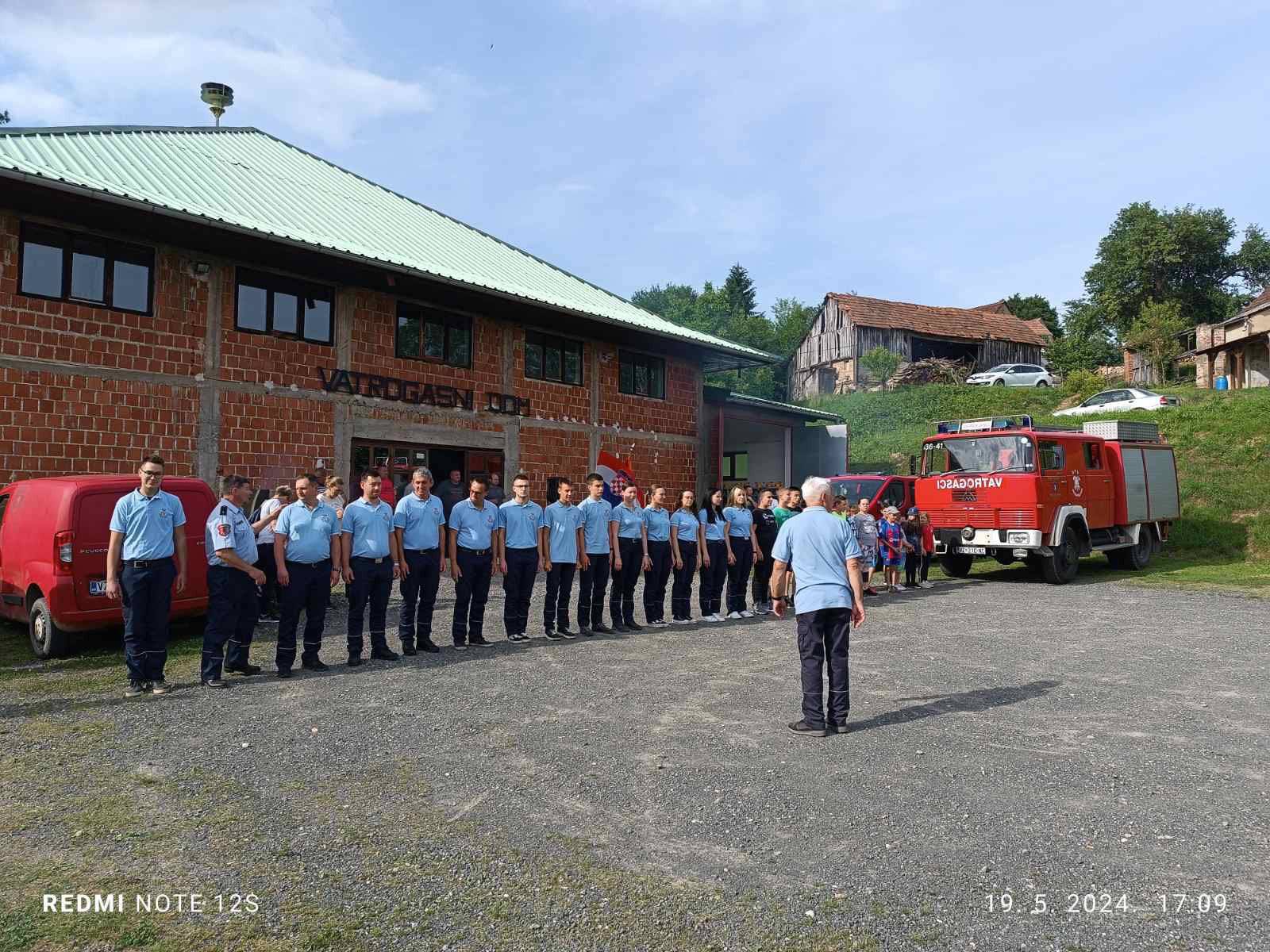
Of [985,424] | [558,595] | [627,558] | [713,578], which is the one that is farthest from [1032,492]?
[558,595]

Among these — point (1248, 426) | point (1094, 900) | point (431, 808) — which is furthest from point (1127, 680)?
point (1248, 426)

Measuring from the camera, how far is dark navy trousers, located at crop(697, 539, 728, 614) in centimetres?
1109

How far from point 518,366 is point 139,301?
6.94 metres

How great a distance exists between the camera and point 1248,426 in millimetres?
23781

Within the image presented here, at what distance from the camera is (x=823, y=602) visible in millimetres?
5773

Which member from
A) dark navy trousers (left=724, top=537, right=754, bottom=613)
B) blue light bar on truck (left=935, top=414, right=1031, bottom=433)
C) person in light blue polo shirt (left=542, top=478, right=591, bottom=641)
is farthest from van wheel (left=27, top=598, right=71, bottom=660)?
blue light bar on truck (left=935, top=414, right=1031, bottom=433)

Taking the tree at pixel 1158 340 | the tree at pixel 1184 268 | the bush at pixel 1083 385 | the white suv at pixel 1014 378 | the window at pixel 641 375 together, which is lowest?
the window at pixel 641 375

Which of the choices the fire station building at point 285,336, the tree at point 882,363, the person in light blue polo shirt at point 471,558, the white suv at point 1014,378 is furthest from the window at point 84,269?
the tree at point 882,363

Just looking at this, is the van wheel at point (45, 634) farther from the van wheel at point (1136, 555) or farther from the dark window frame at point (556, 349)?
the van wheel at point (1136, 555)

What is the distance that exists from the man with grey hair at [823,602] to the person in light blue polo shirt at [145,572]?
4630 millimetres

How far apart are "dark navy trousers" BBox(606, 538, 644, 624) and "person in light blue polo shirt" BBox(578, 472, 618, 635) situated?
175 mm

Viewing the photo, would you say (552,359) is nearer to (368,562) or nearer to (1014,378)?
(368,562)

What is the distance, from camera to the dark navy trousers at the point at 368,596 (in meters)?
7.88

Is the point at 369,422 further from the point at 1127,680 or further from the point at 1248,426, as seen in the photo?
the point at 1248,426
